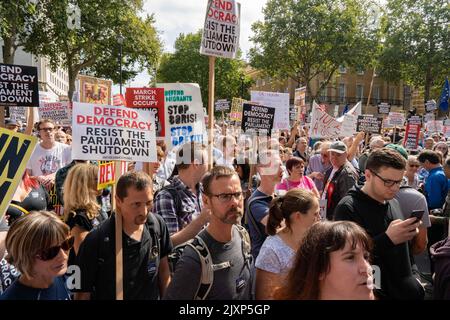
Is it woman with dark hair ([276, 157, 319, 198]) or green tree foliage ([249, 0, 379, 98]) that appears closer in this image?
woman with dark hair ([276, 157, 319, 198])

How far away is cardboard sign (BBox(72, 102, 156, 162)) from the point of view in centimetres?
353

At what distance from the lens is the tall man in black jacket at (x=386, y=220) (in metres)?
2.96

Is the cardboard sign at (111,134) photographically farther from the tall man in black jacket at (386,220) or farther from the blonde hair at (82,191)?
the tall man in black jacket at (386,220)

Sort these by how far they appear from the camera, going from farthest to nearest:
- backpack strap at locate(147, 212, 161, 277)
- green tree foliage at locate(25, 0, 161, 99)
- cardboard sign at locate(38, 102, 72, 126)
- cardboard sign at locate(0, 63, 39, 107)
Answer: green tree foliage at locate(25, 0, 161, 99)
cardboard sign at locate(38, 102, 72, 126)
cardboard sign at locate(0, 63, 39, 107)
backpack strap at locate(147, 212, 161, 277)

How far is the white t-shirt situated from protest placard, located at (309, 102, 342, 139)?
528 cm

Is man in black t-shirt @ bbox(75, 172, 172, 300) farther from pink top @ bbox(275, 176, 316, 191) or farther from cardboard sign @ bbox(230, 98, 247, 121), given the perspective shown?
cardboard sign @ bbox(230, 98, 247, 121)

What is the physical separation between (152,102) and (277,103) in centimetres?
467

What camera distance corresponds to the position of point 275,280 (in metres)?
2.81

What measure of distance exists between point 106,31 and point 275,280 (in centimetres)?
3101

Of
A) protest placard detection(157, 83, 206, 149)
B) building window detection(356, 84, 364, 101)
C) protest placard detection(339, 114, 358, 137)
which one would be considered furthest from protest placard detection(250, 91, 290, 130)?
building window detection(356, 84, 364, 101)

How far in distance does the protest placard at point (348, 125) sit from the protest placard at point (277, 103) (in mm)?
1252

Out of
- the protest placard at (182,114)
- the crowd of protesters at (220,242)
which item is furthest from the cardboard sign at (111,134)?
the protest placard at (182,114)
